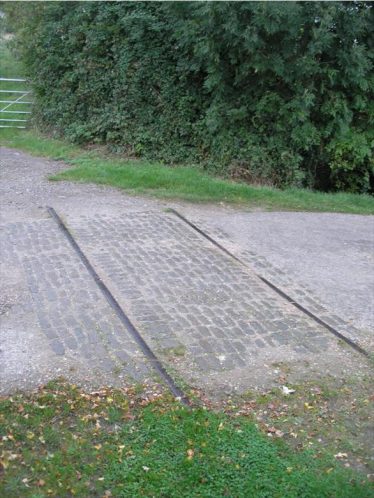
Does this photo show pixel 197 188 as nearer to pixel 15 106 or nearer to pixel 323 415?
pixel 323 415

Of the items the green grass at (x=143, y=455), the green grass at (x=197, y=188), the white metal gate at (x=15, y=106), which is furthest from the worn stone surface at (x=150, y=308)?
the white metal gate at (x=15, y=106)

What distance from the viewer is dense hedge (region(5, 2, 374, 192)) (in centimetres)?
1091

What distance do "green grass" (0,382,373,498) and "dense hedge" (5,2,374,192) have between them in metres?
7.88

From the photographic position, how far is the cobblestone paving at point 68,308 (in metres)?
5.09

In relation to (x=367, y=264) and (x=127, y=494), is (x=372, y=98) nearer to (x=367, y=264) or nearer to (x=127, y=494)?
(x=367, y=264)

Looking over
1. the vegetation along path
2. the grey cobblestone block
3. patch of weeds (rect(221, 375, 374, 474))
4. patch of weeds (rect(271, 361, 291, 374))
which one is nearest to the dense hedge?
the vegetation along path

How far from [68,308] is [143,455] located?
237 centimetres

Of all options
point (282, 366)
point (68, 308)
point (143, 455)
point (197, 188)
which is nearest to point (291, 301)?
point (282, 366)

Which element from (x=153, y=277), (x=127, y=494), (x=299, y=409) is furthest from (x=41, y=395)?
(x=153, y=277)

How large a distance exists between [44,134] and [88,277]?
10.3 m

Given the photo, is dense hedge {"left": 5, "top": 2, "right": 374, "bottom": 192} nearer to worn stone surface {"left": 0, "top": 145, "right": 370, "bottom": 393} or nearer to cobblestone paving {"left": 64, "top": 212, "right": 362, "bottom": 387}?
worn stone surface {"left": 0, "top": 145, "right": 370, "bottom": 393}

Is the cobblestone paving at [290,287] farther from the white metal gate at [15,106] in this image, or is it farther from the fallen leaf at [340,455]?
the white metal gate at [15,106]

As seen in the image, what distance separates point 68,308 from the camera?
6004mm

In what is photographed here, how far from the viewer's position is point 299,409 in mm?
4578
